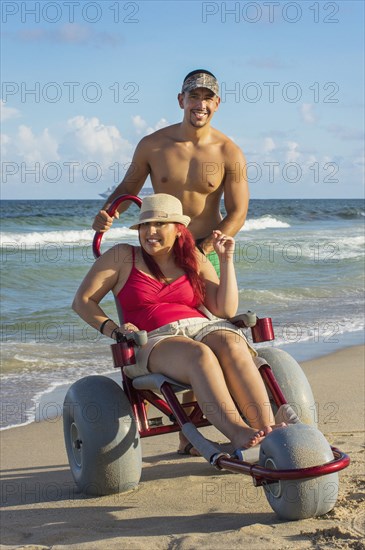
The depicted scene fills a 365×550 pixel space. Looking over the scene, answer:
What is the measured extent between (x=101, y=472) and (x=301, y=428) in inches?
46.3

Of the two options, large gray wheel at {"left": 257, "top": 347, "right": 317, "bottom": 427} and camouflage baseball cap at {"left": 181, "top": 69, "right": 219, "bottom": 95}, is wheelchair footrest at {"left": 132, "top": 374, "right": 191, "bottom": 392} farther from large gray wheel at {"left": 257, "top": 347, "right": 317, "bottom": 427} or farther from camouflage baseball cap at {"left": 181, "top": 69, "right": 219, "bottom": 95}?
camouflage baseball cap at {"left": 181, "top": 69, "right": 219, "bottom": 95}

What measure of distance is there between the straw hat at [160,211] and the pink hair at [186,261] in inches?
2.9

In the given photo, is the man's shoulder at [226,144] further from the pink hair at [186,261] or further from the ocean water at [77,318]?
the ocean water at [77,318]

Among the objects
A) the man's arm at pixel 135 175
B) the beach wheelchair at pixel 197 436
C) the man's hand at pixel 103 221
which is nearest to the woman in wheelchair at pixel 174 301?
the beach wheelchair at pixel 197 436

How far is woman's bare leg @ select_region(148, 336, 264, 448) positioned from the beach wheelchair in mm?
74

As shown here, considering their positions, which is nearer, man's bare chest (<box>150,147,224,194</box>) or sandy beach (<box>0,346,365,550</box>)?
sandy beach (<box>0,346,365,550</box>)

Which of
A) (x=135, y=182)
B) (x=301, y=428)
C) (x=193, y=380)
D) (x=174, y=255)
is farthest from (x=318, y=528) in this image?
(x=135, y=182)

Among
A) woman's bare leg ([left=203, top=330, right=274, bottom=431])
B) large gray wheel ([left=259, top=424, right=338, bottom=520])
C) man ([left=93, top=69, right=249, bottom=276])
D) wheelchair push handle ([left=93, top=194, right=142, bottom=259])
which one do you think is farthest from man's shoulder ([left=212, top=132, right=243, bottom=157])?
large gray wheel ([left=259, top=424, right=338, bottom=520])

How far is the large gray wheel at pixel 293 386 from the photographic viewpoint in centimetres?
496

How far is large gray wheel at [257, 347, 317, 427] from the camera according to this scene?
4.96 metres

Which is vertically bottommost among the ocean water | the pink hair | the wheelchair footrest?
the ocean water

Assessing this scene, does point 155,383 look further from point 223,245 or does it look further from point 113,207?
point 113,207

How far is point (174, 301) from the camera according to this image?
15.9 ft

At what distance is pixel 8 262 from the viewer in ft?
54.4
